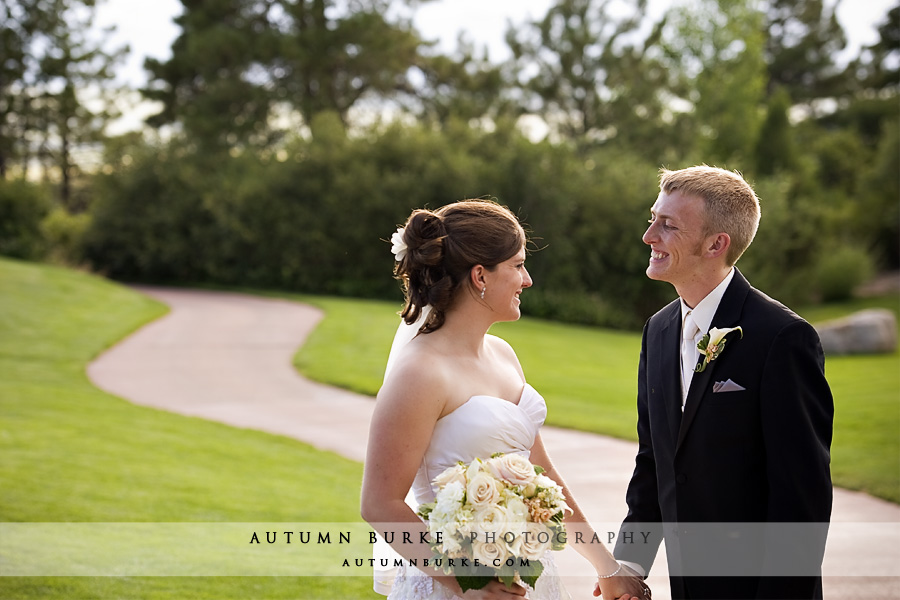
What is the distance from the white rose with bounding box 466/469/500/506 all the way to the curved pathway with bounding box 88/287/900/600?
294 cm

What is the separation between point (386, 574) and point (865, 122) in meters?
51.2

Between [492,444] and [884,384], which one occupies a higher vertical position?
[492,444]

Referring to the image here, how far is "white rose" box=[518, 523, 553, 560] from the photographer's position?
262 centimetres

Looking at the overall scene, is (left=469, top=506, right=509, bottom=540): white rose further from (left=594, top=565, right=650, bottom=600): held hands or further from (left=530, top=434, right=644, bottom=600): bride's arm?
(left=594, top=565, right=650, bottom=600): held hands

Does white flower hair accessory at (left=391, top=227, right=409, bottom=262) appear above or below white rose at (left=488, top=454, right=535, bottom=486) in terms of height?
above

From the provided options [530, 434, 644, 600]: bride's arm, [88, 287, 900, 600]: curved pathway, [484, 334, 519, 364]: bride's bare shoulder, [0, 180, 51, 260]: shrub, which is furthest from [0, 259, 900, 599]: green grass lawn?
[0, 180, 51, 260]: shrub

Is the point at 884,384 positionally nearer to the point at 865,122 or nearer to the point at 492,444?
the point at 492,444

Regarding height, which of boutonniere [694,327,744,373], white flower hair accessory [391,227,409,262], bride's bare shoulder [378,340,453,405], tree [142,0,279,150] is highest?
tree [142,0,279,150]

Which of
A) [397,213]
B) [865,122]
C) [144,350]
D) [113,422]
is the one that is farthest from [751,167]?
[113,422]

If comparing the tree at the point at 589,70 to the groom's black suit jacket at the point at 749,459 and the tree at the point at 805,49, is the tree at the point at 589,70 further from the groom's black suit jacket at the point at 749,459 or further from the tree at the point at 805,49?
the groom's black suit jacket at the point at 749,459

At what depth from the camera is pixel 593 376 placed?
56.1ft

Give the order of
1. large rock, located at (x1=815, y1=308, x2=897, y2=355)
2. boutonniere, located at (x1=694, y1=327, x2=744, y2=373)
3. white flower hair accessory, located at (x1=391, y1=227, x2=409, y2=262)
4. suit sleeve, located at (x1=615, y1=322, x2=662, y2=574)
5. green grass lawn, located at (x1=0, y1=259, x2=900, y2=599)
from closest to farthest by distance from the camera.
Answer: boutonniere, located at (x1=694, y1=327, x2=744, y2=373) → white flower hair accessory, located at (x1=391, y1=227, x2=409, y2=262) → suit sleeve, located at (x1=615, y1=322, x2=662, y2=574) → green grass lawn, located at (x1=0, y1=259, x2=900, y2=599) → large rock, located at (x1=815, y1=308, x2=897, y2=355)

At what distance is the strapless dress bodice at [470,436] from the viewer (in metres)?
2.88

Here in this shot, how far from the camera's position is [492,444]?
2941mm
